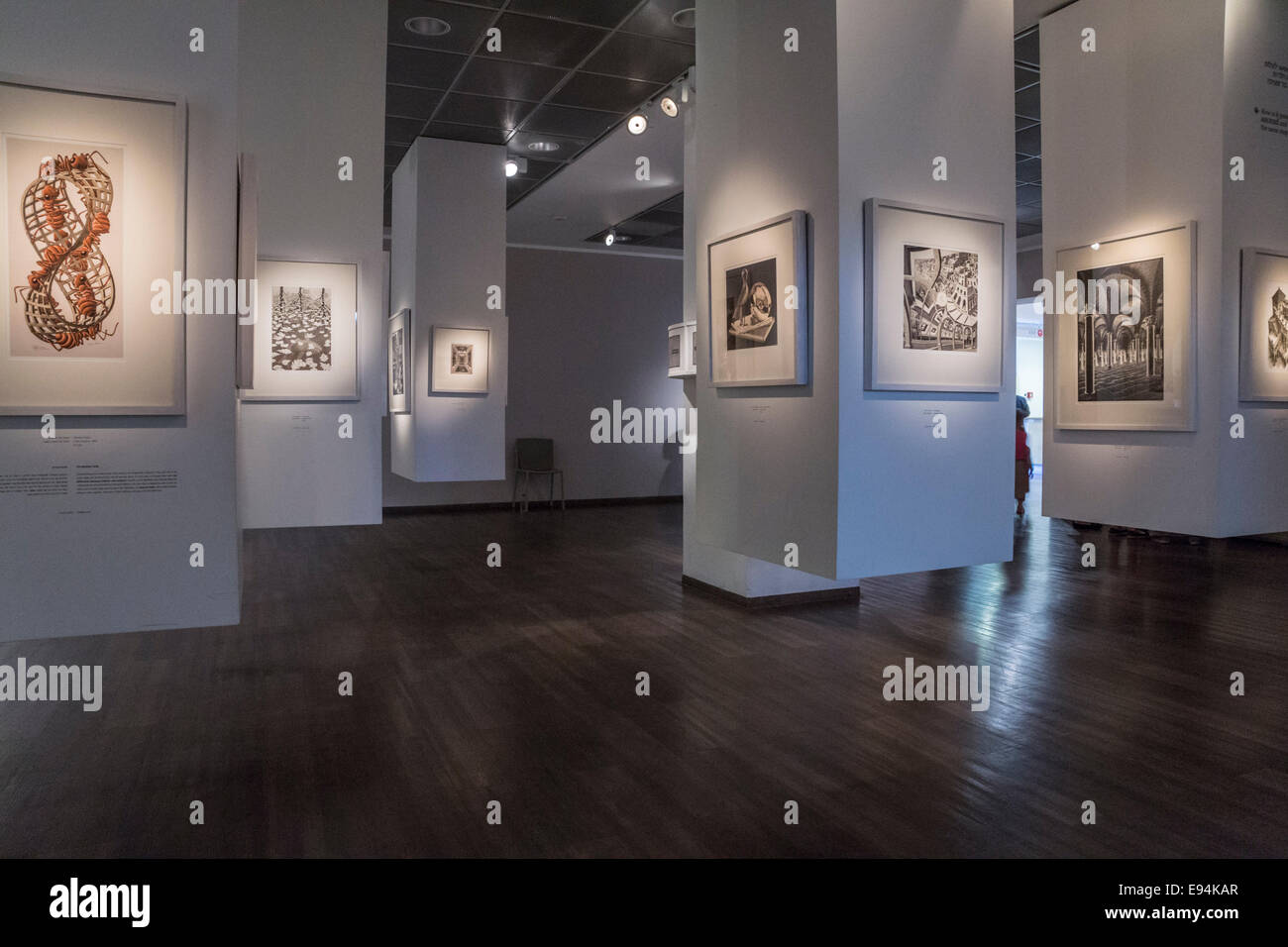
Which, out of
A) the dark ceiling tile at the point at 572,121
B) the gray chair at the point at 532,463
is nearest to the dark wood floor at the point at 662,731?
the dark ceiling tile at the point at 572,121

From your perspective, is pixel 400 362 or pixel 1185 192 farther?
pixel 400 362

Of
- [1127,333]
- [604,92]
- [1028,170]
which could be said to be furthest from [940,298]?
[1028,170]

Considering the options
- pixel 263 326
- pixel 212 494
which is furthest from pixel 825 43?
pixel 263 326

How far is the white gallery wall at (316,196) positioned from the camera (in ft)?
22.9

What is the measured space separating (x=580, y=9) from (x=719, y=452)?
4412 mm

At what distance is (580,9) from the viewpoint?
7453mm

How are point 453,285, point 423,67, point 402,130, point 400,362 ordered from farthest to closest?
point 400,362 < point 453,285 < point 402,130 < point 423,67

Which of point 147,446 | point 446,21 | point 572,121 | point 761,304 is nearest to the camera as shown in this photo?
point 147,446

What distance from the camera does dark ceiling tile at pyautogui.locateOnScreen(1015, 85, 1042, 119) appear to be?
9.28 m

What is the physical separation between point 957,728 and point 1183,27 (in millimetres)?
4280

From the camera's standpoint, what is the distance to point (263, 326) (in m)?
7.25

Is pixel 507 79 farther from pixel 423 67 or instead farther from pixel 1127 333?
pixel 1127 333

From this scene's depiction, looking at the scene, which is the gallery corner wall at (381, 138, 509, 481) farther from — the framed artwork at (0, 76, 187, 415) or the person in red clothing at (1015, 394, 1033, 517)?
the person in red clothing at (1015, 394, 1033, 517)
